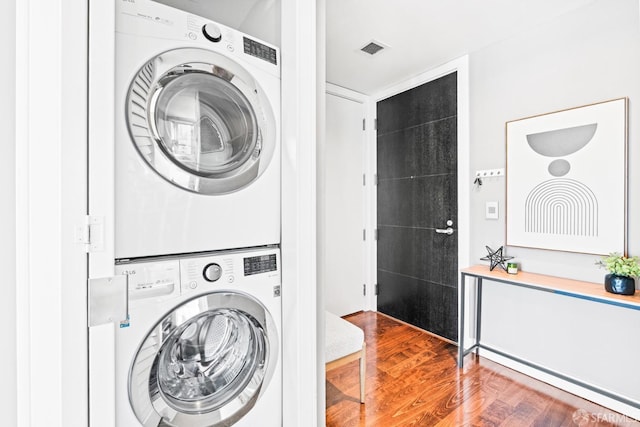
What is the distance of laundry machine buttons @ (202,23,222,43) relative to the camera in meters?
1.08

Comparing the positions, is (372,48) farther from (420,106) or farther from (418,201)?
(418,201)

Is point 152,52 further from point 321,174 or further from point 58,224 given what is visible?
point 321,174

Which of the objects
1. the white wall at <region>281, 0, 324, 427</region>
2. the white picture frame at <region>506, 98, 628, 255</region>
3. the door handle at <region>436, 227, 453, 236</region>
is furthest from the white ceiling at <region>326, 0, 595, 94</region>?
the door handle at <region>436, 227, 453, 236</region>

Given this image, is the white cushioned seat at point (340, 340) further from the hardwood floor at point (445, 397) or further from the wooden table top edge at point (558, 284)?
the wooden table top edge at point (558, 284)

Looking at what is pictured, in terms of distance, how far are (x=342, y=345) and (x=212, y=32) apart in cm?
160

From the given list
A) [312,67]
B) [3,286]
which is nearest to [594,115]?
[312,67]

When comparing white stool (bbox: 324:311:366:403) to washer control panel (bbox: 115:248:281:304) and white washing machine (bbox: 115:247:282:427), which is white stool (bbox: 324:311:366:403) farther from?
washer control panel (bbox: 115:248:281:304)

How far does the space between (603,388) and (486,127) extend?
192 cm

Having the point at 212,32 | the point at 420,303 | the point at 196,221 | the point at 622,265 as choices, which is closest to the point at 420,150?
the point at 420,303

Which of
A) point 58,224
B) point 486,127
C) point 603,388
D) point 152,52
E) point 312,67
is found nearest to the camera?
point 58,224

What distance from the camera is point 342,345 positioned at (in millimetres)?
1623

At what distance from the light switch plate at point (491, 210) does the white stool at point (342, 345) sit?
1.48m

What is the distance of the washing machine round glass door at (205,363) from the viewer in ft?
3.15

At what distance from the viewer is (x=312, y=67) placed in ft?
3.89
